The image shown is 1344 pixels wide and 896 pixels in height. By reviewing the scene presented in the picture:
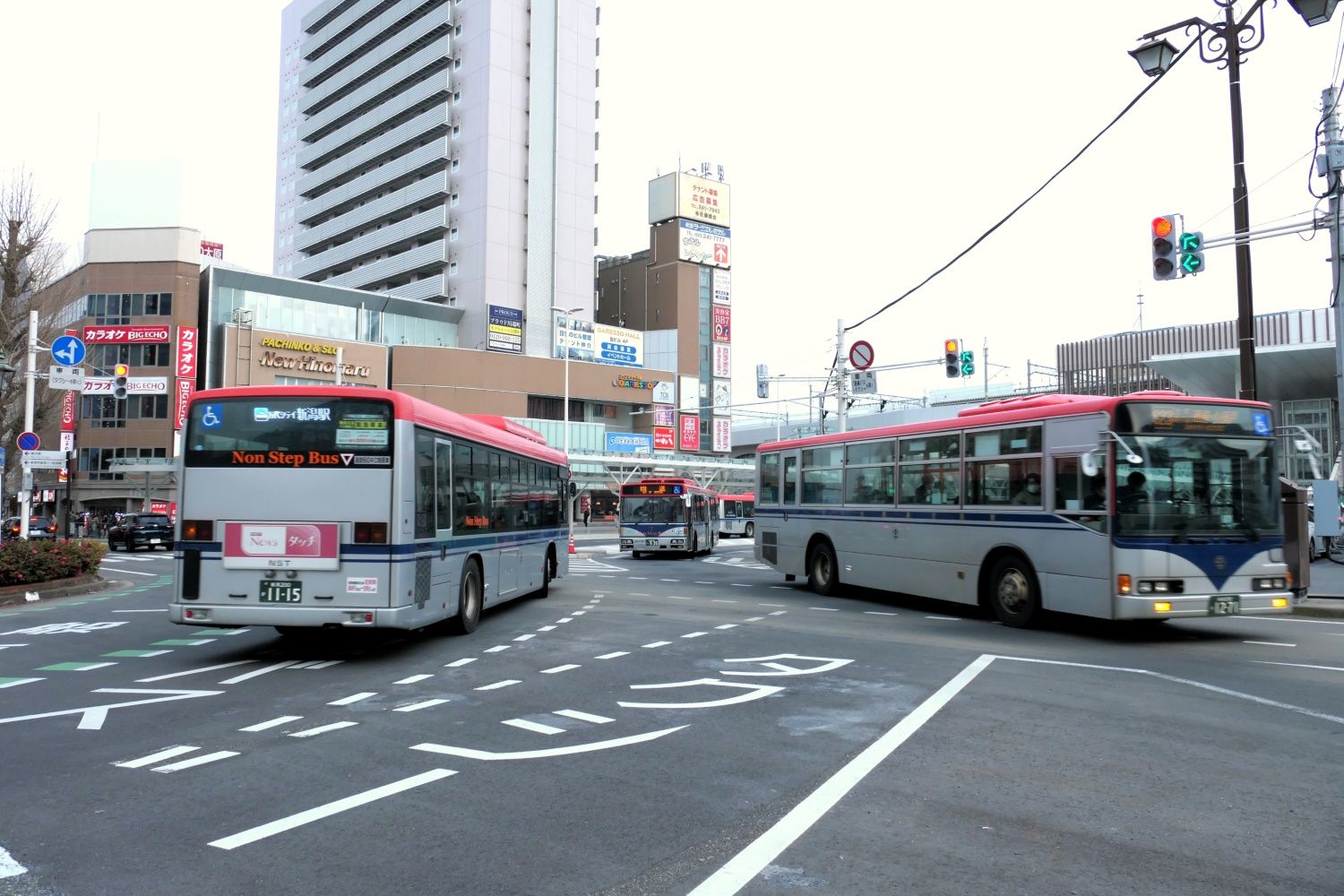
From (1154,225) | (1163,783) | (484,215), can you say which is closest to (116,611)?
(1163,783)

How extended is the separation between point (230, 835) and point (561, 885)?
1.89m

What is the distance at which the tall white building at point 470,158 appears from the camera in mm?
77312

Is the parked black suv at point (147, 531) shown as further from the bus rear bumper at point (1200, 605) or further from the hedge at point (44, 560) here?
the bus rear bumper at point (1200, 605)

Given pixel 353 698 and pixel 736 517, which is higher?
pixel 736 517

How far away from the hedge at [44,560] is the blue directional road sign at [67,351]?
4.48m

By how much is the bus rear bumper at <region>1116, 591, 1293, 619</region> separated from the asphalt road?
49cm

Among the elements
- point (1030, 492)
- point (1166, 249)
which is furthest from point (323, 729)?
point (1166, 249)

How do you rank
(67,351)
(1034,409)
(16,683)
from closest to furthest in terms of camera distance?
(16,683) < (1034,409) < (67,351)

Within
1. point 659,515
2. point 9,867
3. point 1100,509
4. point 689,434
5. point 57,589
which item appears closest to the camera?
point 9,867

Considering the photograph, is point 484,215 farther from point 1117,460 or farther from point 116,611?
point 1117,460

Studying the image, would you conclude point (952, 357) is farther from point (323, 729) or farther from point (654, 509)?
point (323, 729)

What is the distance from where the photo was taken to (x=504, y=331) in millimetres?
76438

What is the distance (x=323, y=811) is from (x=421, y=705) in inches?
118

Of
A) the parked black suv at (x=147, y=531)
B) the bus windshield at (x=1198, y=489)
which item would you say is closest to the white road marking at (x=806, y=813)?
the bus windshield at (x=1198, y=489)
